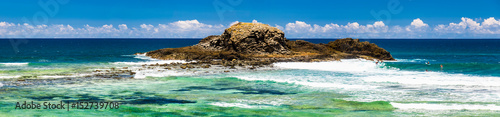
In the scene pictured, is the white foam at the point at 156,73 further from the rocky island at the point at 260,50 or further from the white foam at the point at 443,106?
the white foam at the point at 443,106

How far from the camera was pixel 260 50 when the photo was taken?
55938 millimetres

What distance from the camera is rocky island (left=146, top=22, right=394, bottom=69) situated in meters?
52.9

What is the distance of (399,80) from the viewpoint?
32.2m

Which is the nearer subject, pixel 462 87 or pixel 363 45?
pixel 462 87

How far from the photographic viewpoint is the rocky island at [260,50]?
52.9 meters

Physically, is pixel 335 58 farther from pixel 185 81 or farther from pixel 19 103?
pixel 19 103

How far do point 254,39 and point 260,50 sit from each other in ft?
5.22

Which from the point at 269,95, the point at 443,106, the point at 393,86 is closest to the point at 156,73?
the point at 269,95

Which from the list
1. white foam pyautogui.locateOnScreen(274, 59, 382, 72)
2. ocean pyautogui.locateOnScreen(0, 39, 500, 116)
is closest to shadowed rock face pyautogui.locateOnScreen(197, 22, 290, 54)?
white foam pyautogui.locateOnScreen(274, 59, 382, 72)

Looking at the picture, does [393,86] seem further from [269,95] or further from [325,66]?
[325,66]

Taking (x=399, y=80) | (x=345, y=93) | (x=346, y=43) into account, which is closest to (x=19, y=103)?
(x=345, y=93)

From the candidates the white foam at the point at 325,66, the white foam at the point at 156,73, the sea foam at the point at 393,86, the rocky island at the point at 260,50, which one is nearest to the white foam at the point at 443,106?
the sea foam at the point at 393,86

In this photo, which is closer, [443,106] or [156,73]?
[443,106]

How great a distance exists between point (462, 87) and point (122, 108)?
20.2 m
